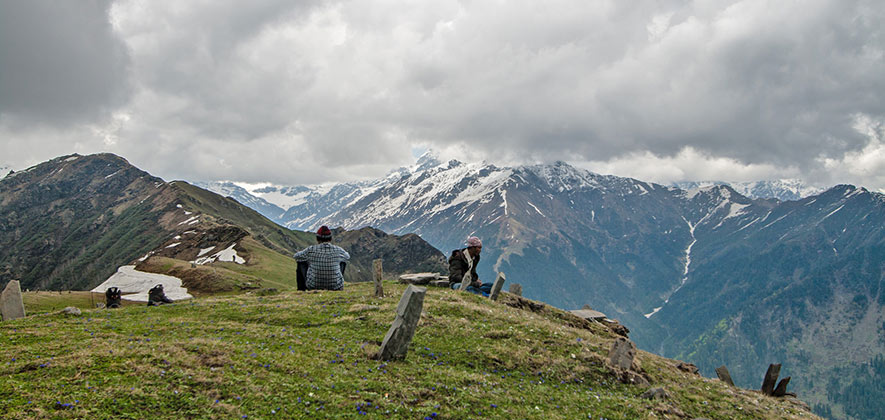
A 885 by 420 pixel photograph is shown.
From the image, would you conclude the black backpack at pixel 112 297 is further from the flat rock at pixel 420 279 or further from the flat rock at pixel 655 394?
the flat rock at pixel 655 394

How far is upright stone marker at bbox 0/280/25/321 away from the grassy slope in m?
2.95

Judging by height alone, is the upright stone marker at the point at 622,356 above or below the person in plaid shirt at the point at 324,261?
below

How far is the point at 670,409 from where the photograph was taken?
15.0 metres

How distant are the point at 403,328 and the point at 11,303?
21676 mm

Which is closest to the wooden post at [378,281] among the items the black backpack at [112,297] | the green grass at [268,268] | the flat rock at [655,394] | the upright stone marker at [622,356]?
the upright stone marker at [622,356]

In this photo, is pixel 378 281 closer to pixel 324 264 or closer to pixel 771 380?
pixel 324 264

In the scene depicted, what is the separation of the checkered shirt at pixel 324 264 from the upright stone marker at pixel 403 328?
39.3ft

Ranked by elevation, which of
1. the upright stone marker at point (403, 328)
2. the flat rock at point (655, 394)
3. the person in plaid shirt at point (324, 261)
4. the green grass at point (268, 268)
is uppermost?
the green grass at point (268, 268)

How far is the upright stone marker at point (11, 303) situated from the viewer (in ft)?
71.2

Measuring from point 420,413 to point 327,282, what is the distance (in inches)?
736

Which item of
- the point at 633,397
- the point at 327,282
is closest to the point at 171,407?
the point at 633,397

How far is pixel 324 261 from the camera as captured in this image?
27875 millimetres

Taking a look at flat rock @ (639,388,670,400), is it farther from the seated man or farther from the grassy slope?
the seated man

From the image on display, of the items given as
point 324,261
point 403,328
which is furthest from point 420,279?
point 403,328
